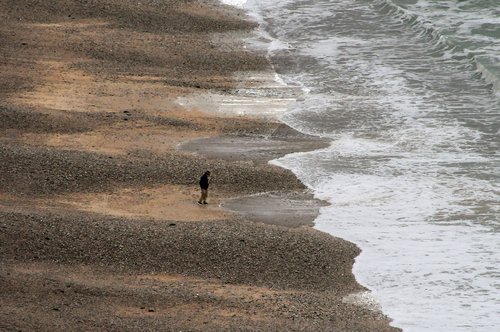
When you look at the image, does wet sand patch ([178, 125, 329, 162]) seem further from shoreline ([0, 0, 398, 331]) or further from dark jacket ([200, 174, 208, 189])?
dark jacket ([200, 174, 208, 189])

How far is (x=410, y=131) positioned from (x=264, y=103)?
12.2ft

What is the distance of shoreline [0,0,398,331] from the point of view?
14336 mm

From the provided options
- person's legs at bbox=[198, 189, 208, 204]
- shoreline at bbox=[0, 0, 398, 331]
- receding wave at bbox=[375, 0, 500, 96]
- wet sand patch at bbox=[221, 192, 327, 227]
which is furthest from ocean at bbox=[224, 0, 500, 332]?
person's legs at bbox=[198, 189, 208, 204]

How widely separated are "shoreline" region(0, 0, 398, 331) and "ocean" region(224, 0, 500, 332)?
73cm

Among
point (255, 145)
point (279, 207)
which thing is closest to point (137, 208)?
point (279, 207)

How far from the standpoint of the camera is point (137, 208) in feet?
59.9

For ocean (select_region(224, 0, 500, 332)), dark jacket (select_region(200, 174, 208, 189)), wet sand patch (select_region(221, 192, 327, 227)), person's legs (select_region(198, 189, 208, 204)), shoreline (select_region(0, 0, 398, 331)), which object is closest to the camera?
shoreline (select_region(0, 0, 398, 331))

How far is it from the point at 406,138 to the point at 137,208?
6744mm

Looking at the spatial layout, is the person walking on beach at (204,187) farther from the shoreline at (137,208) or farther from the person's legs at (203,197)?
the shoreline at (137,208)

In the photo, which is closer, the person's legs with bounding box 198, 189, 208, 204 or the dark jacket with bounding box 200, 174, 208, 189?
the dark jacket with bounding box 200, 174, 208, 189

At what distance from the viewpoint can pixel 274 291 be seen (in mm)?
15180

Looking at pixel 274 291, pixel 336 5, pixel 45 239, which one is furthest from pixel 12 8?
pixel 274 291

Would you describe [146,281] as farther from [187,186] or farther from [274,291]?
[187,186]

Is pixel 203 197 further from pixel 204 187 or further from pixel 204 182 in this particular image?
pixel 204 182
